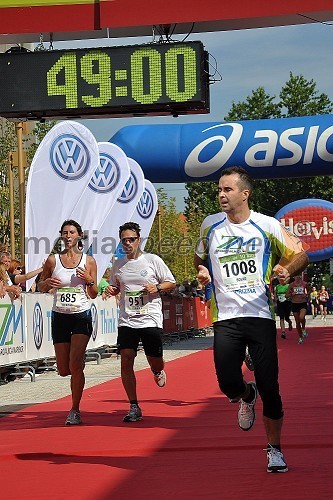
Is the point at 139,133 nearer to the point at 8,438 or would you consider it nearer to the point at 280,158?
the point at 280,158

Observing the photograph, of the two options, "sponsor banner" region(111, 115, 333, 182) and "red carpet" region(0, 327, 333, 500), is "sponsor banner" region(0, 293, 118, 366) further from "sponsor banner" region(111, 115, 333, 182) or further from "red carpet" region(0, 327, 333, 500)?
"sponsor banner" region(111, 115, 333, 182)

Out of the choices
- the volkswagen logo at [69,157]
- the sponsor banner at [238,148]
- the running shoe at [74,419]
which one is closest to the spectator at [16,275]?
the volkswagen logo at [69,157]

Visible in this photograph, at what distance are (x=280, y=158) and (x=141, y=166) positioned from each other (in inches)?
123

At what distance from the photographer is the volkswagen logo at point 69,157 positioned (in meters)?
21.5

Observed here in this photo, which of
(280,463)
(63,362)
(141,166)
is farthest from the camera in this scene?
(141,166)

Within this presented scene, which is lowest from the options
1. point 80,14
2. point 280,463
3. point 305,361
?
point 305,361

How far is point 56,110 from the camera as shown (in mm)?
13203

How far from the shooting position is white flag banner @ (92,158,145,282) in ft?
76.9

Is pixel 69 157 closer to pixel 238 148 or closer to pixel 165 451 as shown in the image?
pixel 238 148

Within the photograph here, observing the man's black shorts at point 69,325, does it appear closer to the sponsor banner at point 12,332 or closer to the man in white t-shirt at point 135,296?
the man in white t-shirt at point 135,296

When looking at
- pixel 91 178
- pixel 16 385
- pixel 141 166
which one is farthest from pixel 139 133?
pixel 16 385

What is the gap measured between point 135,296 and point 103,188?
1338 cm

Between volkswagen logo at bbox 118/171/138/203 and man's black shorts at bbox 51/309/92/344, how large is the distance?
14829 millimetres

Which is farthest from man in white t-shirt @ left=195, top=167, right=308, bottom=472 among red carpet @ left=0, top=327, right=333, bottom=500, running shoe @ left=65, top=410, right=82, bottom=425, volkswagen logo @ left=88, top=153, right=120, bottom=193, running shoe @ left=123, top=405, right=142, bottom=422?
volkswagen logo @ left=88, top=153, right=120, bottom=193
